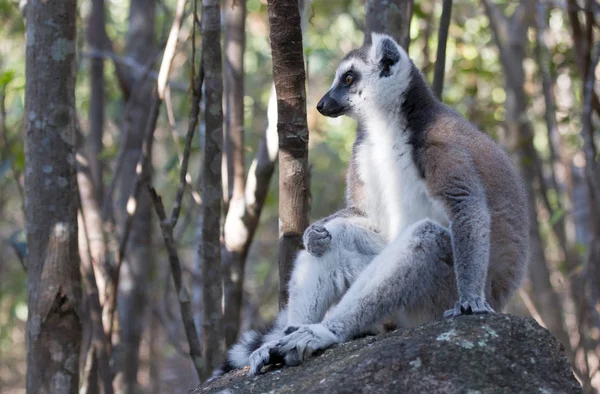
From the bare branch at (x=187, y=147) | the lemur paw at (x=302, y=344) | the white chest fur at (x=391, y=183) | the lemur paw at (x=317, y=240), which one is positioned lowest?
the lemur paw at (x=302, y=344)

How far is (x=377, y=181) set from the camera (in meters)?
4.59

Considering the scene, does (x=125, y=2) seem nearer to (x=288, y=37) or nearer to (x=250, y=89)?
(x=250, y=89)

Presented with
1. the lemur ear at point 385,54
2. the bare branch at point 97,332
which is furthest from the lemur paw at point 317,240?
the bare branch at point 97,332

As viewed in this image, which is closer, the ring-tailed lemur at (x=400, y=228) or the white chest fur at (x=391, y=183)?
the ring-tailed lemur at (x=400, y=228)

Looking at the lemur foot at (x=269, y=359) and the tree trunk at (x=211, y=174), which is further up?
the tree trunk at (x=211, y=174)

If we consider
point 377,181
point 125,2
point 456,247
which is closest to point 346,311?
point 456,247

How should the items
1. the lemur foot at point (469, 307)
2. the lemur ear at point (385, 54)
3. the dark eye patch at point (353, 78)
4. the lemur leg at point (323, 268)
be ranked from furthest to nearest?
the dark eye patch at point (353, 78) < the lemur ear at point (385, 54) < the lemur leg at point (323, 268) < the lemur foot at point (469, 307)

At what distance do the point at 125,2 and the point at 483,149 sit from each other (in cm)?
1092

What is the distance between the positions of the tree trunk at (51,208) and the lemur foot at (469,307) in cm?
236

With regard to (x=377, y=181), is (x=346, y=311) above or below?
below

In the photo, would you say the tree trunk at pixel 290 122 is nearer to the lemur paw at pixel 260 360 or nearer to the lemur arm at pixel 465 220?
the lemur arm at pixel 465 220

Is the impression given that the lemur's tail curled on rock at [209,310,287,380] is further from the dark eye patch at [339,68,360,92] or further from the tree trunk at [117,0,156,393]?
the tree trunk at [117,0,156,393]

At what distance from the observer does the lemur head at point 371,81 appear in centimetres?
475

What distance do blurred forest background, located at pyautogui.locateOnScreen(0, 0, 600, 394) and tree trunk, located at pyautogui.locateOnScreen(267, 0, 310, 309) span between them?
769 millimetres
